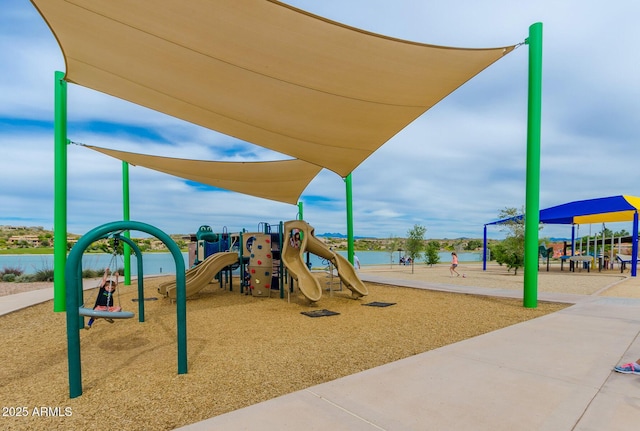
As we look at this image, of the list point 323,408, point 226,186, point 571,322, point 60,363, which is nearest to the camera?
point 323,408

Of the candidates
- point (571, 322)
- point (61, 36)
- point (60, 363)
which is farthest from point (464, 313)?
point (61, 36)

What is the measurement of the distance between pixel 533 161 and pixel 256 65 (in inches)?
224

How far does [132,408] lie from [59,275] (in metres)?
5.51

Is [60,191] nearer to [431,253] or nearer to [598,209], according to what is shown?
[598,209]

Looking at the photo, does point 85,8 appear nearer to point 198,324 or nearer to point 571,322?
point 198,324

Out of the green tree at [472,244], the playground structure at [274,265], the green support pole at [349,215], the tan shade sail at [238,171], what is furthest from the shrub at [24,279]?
the green tree at [472,244]

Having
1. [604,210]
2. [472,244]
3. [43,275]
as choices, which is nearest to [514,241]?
[604,210]

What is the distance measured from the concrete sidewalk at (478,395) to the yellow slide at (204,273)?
643 cm

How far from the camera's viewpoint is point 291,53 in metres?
4.91

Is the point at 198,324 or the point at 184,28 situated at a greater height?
the point at 184,28

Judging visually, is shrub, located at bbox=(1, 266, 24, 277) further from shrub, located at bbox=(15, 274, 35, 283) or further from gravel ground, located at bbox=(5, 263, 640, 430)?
gravel ground, located at bbox=(5, 263, 640, 430)

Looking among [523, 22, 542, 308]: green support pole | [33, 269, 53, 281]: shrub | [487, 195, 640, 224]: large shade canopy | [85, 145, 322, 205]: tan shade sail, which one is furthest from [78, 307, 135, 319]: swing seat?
[487, 195, 640, 224]: large shade canopy

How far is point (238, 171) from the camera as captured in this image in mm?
11828

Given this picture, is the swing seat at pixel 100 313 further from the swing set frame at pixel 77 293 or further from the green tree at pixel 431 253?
the green tree at pixel 431 253
